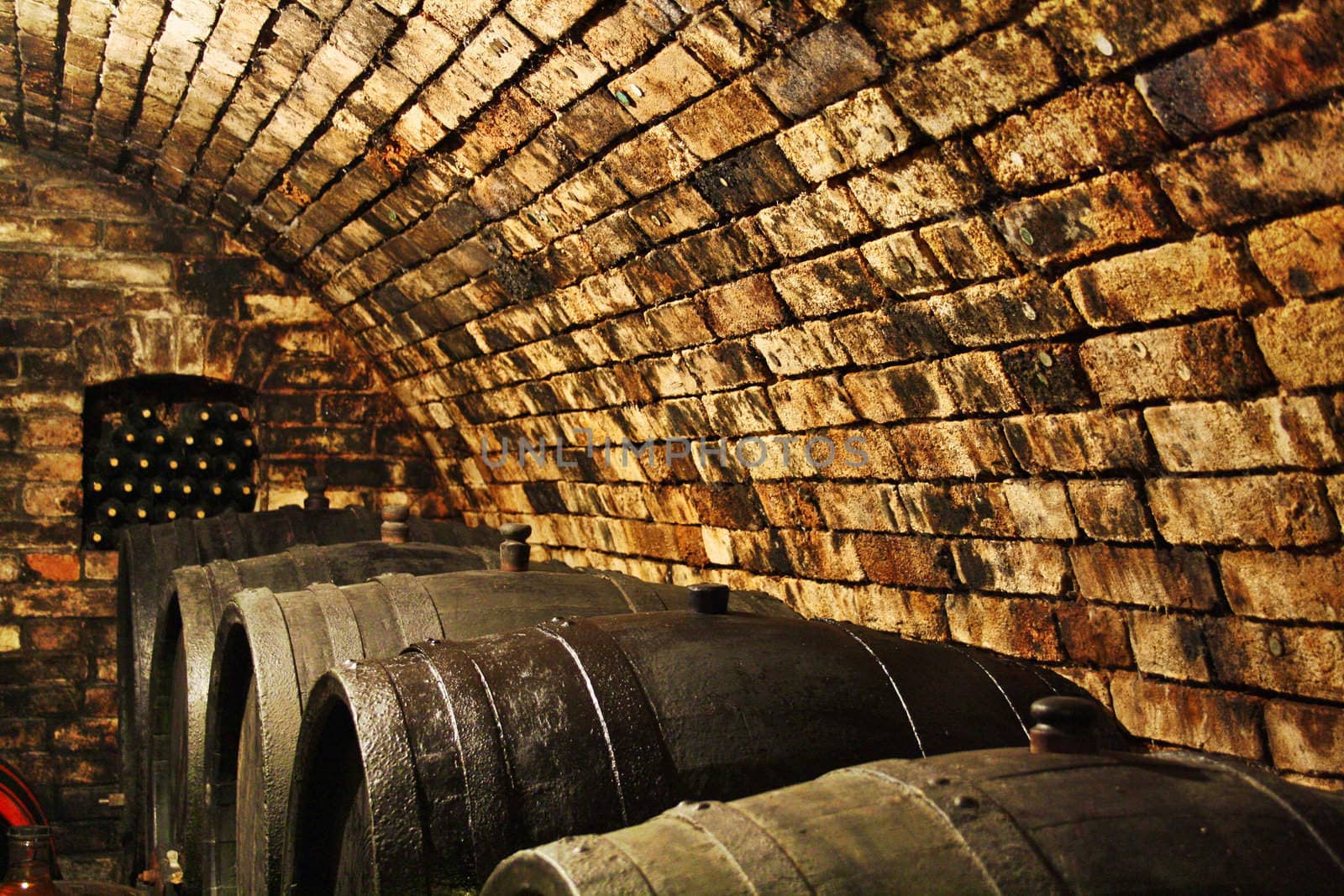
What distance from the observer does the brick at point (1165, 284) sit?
2.35 meters

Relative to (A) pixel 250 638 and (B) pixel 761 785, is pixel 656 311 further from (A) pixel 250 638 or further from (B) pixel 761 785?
(B) pixel 761 785

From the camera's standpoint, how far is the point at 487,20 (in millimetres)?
3398

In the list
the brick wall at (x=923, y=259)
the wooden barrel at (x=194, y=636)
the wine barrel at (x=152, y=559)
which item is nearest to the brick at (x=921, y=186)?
the brick wall at (x=923, y=259)

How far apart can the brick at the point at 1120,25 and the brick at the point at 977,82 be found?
0.06 meters

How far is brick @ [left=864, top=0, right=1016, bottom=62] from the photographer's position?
2.31m

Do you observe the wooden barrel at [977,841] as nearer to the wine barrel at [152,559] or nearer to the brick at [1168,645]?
the brick at [1168,645]

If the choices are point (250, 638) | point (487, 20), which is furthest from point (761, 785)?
point (487, 20)

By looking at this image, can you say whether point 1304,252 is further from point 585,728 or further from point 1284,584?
point 585,728

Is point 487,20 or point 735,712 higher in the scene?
point 487,20

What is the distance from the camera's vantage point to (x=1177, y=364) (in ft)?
8.46

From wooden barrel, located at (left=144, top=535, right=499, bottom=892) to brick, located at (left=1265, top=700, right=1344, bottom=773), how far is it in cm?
250

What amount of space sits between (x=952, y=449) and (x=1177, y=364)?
0.86 metres

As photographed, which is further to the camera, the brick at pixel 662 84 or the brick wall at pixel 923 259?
the brick at pixel 662 84

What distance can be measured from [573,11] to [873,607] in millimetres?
2045
